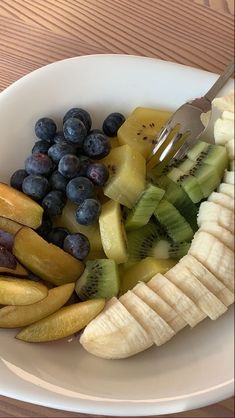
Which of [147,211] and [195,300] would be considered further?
[147,211]

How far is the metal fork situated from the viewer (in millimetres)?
1092

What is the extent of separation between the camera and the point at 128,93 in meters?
1.18

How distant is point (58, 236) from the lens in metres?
1.13

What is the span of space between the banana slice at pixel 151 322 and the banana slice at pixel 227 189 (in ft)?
0.68

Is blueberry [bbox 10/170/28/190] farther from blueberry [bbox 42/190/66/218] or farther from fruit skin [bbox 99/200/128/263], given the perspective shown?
fruit skin [bbox 99/200/128/263]

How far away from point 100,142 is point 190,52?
0.92 feet

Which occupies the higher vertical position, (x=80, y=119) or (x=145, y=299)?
(x=80, y=119)

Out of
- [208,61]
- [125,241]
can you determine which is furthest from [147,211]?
[208,61]

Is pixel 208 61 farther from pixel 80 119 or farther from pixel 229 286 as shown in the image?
pixel 229 286

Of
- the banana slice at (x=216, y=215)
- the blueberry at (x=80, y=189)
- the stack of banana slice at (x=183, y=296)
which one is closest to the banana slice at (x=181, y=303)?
the stack of banana slice at (x=183, y=296)

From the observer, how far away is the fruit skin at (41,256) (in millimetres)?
1104

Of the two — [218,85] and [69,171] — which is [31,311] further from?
[218,85]

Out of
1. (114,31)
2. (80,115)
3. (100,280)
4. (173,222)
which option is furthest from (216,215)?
(114,31)

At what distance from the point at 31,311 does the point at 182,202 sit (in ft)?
1.00
